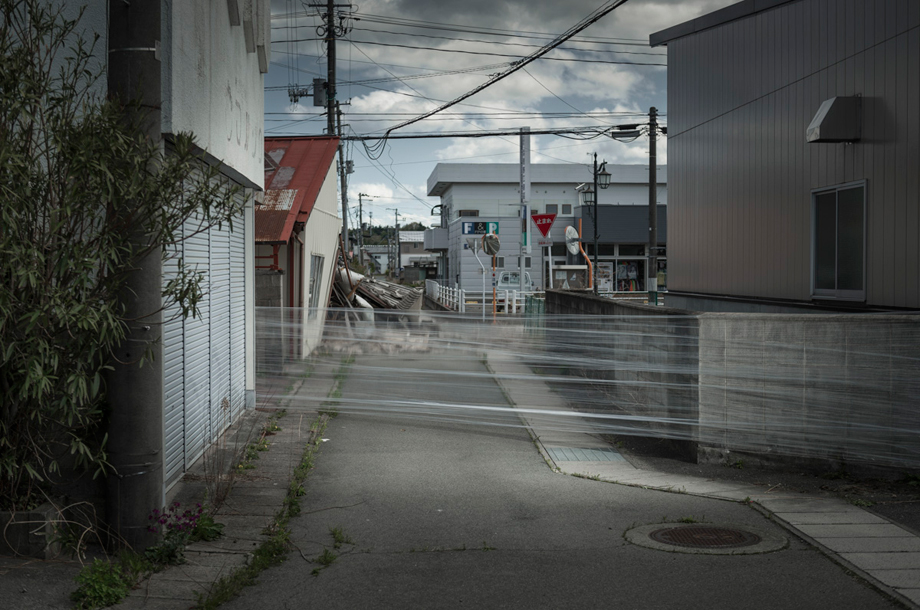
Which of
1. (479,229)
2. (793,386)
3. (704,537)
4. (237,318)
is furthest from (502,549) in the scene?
(479,229)

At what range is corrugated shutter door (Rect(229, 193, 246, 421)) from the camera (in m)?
9.42

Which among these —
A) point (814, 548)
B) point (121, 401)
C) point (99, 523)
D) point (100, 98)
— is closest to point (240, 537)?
point (99, 523)

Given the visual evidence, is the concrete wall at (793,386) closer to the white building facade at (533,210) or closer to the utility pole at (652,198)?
the utility pole at (652,198)

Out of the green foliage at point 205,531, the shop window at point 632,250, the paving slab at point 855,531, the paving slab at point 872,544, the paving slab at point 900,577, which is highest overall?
the shop window at point 632,250

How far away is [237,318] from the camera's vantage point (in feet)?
32.1

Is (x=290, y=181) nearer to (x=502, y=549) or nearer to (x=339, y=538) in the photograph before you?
(x=339, y=538)

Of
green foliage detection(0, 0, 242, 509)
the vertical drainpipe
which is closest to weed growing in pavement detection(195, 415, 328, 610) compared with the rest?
the vertical drainpipe

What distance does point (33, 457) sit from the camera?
4875 mm

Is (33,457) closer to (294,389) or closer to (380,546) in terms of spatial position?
(380,546)

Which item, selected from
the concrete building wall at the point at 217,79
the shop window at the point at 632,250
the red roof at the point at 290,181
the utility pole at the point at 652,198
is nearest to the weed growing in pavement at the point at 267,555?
the concrete building wall at the point at 217,79

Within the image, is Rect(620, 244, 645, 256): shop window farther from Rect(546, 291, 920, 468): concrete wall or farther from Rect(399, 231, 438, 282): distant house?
Rect(546, 291, 920, 468): concrete wall

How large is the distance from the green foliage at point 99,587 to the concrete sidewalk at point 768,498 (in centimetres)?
405

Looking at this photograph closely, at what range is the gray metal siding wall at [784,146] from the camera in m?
8.20

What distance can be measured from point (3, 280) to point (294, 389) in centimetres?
606
